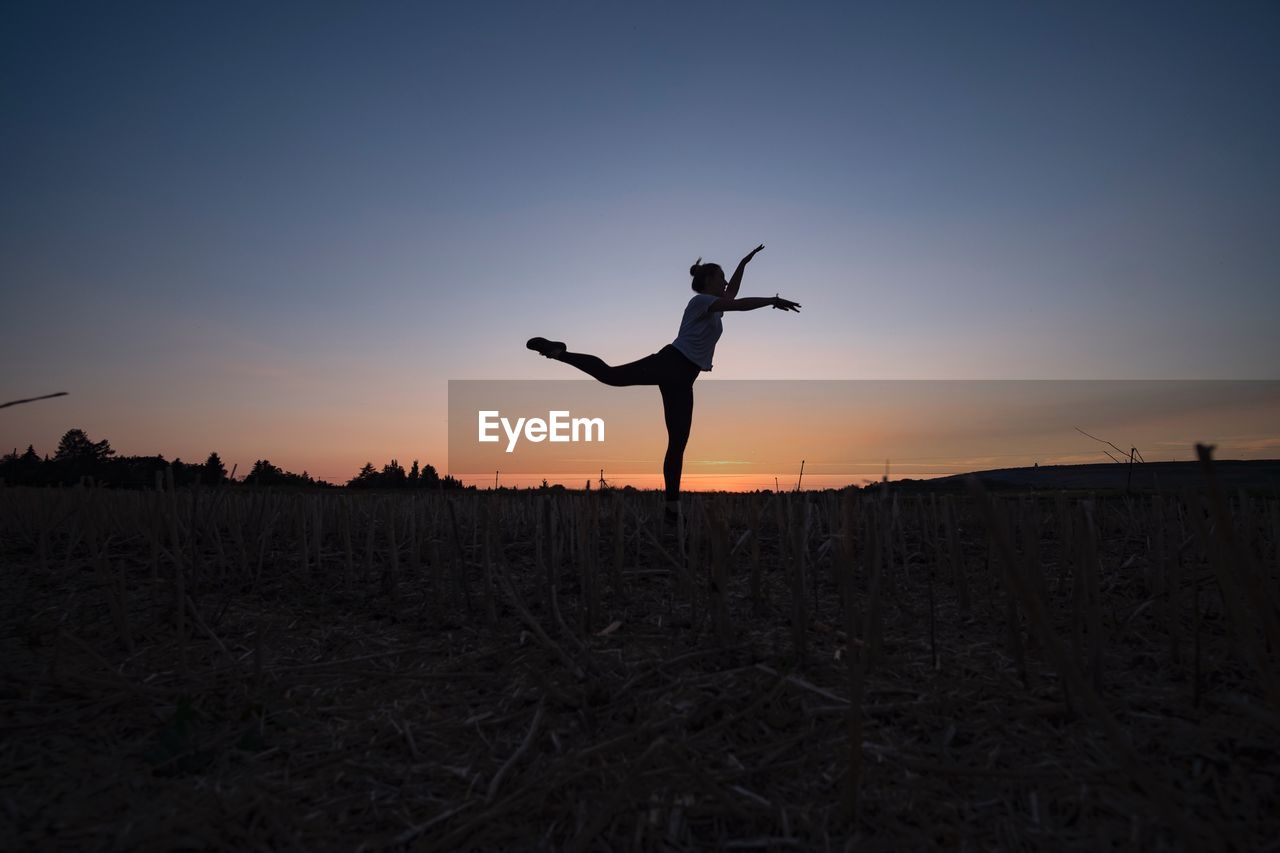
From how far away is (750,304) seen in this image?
6277 mm

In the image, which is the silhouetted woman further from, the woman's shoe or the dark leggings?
the woman's shoe

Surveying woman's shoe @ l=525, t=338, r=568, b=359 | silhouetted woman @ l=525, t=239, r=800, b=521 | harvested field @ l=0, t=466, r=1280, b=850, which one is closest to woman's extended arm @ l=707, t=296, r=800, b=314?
silhouetted woman @ l=525, t=239, r=800, b=521

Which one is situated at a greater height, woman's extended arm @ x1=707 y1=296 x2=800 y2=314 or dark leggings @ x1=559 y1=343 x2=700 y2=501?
woman's extended arm @ x1=707 y1=296 x2=800 y2=314

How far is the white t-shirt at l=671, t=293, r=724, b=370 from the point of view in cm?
648

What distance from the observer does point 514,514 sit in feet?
24.9

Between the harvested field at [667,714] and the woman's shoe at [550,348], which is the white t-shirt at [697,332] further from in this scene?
the harvested field at [667,714]

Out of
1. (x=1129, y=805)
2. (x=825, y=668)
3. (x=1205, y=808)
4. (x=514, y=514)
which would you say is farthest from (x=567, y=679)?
(x=514, y=514)

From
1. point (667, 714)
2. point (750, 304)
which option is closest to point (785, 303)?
point (750, 304)

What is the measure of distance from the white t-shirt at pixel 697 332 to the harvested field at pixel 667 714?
2647 millimetres

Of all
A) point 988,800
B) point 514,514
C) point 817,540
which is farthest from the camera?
point 514,514

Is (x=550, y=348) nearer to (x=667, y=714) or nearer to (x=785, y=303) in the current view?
(x=785, y=303)

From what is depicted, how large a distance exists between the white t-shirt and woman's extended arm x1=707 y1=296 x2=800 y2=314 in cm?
7

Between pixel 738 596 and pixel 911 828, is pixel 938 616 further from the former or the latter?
pixel 911 828

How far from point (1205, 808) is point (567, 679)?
80.6 inches
